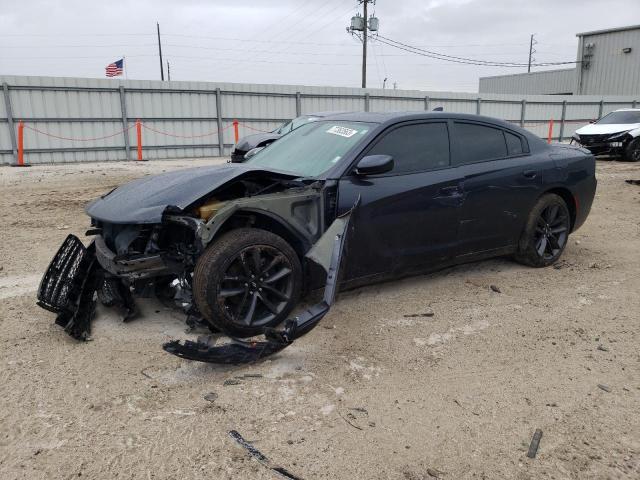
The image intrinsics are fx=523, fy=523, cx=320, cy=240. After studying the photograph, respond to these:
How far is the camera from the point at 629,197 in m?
9.54

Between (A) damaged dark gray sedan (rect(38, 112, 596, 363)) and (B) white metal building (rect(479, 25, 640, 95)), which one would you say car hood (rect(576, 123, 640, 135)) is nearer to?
(A) damaged dark gray sedan (rect(38, 112, 596, 363))

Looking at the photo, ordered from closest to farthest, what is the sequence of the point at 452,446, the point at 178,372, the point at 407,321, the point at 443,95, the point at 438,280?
the point at 452,446, the point at 178,372, the point at 407,321, the point at 438,280, the point at 443,95

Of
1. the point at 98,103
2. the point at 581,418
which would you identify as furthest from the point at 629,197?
the point at 98,103

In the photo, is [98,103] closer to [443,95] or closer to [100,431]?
[443,95]

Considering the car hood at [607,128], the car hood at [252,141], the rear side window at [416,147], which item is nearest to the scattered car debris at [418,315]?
the rear side window at [416,147]

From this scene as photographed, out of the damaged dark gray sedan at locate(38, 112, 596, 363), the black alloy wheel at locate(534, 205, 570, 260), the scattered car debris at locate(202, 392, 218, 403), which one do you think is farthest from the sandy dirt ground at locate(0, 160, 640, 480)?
the black alloy wheel at locate(534, 205, 570, 260)

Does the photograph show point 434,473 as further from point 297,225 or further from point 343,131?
point 343,131

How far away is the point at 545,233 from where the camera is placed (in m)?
5.21

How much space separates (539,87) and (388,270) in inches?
1688

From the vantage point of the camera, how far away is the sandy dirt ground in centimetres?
241

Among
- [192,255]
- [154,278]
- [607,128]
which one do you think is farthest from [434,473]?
[607,128]

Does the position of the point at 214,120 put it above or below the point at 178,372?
above

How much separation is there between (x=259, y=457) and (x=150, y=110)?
16.9 m

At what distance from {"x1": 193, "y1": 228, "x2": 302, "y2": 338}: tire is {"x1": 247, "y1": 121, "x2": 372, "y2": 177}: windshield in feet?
2.48
